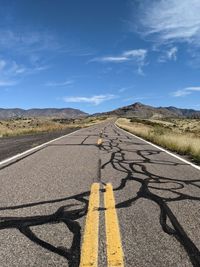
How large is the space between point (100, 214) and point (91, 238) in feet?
3.33

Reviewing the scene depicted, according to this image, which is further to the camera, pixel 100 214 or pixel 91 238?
pixel 100 214

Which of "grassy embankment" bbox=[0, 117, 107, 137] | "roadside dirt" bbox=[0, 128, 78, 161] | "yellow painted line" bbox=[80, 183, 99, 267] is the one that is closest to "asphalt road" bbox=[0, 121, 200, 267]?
"yellow painted line" bbox=[80, 183, 99, 267]

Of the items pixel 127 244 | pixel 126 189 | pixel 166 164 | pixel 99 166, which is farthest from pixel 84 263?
pixel 166 164

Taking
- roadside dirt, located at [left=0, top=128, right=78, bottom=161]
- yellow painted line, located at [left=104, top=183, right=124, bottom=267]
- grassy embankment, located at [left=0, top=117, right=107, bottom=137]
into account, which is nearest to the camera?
yellow painted line, located at [left=104, top=183, right=124, bottom=267]

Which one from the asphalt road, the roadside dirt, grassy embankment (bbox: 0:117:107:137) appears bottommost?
grassy embankment (bbox: 0:117:107:137)

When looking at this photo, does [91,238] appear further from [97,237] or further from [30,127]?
[30,127]

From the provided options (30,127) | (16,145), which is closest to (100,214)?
(16,145)

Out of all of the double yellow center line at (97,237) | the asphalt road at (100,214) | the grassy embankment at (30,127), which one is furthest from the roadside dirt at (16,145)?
the grassy embankment at (30,127)

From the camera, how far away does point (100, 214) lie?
5.31 m

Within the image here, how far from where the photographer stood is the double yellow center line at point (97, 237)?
12.1ft

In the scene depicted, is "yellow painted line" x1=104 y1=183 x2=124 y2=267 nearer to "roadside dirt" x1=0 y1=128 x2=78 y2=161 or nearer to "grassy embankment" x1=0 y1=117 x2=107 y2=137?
"roadside dirt" x1=0 y1=128 x2=78 y2=161

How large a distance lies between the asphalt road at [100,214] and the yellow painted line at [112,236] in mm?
61

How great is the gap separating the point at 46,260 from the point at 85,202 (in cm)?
234

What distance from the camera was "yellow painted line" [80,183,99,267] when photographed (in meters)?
3.68
